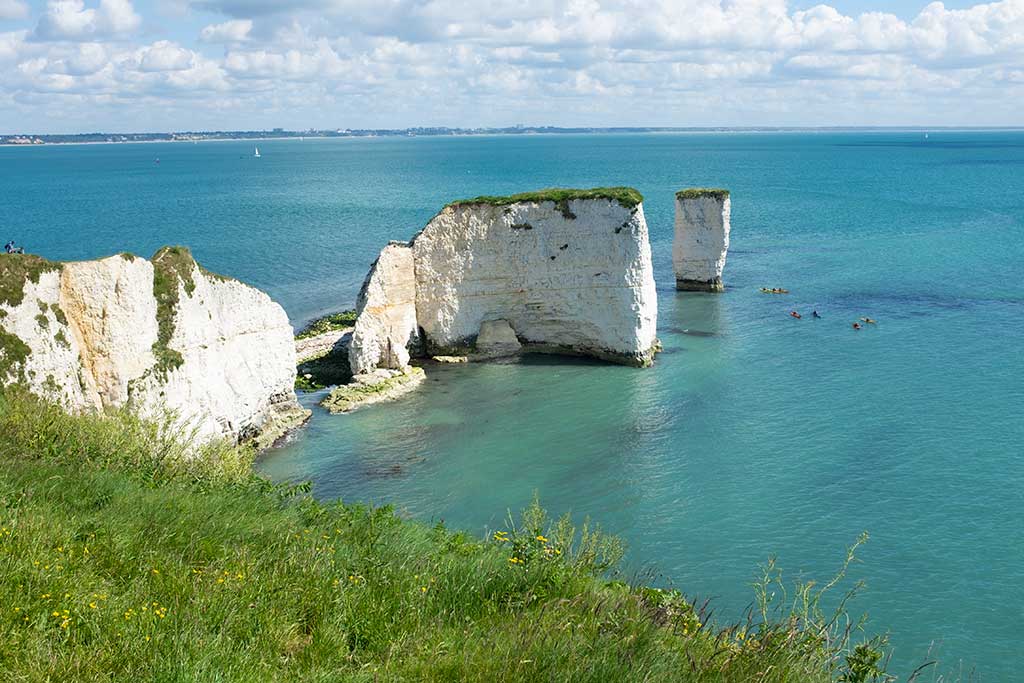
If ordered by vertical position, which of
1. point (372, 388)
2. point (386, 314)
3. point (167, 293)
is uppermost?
point (167, 293)

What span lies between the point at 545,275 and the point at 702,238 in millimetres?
18029

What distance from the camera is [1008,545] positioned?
19.8m

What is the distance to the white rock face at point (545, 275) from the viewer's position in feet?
119

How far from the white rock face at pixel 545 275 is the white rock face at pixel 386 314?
769 millimetres

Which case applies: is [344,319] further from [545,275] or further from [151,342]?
[151,342]

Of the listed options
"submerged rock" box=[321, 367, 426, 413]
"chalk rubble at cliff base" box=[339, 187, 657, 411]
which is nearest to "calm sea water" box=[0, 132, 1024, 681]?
"submerged rock" box=[321, 367, 426, 413]

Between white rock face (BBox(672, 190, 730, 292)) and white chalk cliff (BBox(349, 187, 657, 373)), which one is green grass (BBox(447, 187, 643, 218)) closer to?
white chalk cliff (BBox(349, 187, 657, 373))

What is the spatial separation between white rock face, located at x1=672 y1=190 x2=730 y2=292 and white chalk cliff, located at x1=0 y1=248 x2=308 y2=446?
96.8ft

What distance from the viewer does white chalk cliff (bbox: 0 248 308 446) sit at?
810 inches

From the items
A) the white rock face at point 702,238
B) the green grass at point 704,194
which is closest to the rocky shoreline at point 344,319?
the green grass at point 704,194

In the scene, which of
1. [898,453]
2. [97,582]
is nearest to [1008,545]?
[898,453]

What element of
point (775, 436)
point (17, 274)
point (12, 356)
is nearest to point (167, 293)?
point (17, 274)

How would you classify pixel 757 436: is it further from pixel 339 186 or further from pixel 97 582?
pixel 339 186

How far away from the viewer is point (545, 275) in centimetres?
3725
